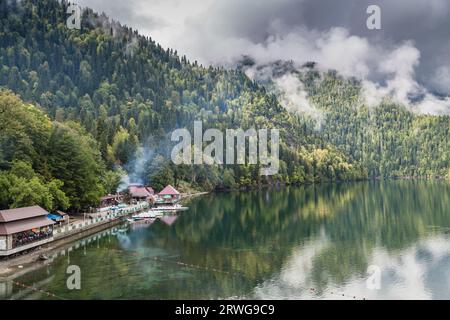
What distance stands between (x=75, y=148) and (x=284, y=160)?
404 feet

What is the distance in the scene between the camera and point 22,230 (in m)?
41.7

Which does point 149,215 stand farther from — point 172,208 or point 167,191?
point 167,191

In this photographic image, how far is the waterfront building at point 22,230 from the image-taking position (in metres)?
39.7

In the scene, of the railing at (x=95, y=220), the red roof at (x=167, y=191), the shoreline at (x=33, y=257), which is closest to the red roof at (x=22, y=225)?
the shoreline at (x=33, y=257)

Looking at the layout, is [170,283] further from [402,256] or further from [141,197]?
[141,197]

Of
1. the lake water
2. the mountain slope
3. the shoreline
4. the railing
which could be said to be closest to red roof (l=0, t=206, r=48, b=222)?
the shoreline

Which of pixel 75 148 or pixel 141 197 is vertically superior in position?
pixel 75 148

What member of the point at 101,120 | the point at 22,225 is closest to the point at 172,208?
the point at 101,120

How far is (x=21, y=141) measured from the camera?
53.9m

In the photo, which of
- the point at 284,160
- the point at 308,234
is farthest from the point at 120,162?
the point at 284,160

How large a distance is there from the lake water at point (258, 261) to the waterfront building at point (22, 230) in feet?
9.63

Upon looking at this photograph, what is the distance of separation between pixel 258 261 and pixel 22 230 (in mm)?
21699

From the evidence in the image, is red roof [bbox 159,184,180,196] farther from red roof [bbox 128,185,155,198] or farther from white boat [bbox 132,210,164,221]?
white boat [bbox 132,210,164,221]

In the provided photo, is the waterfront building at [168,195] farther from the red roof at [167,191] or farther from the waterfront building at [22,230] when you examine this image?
the waterfront building at [22,230]
